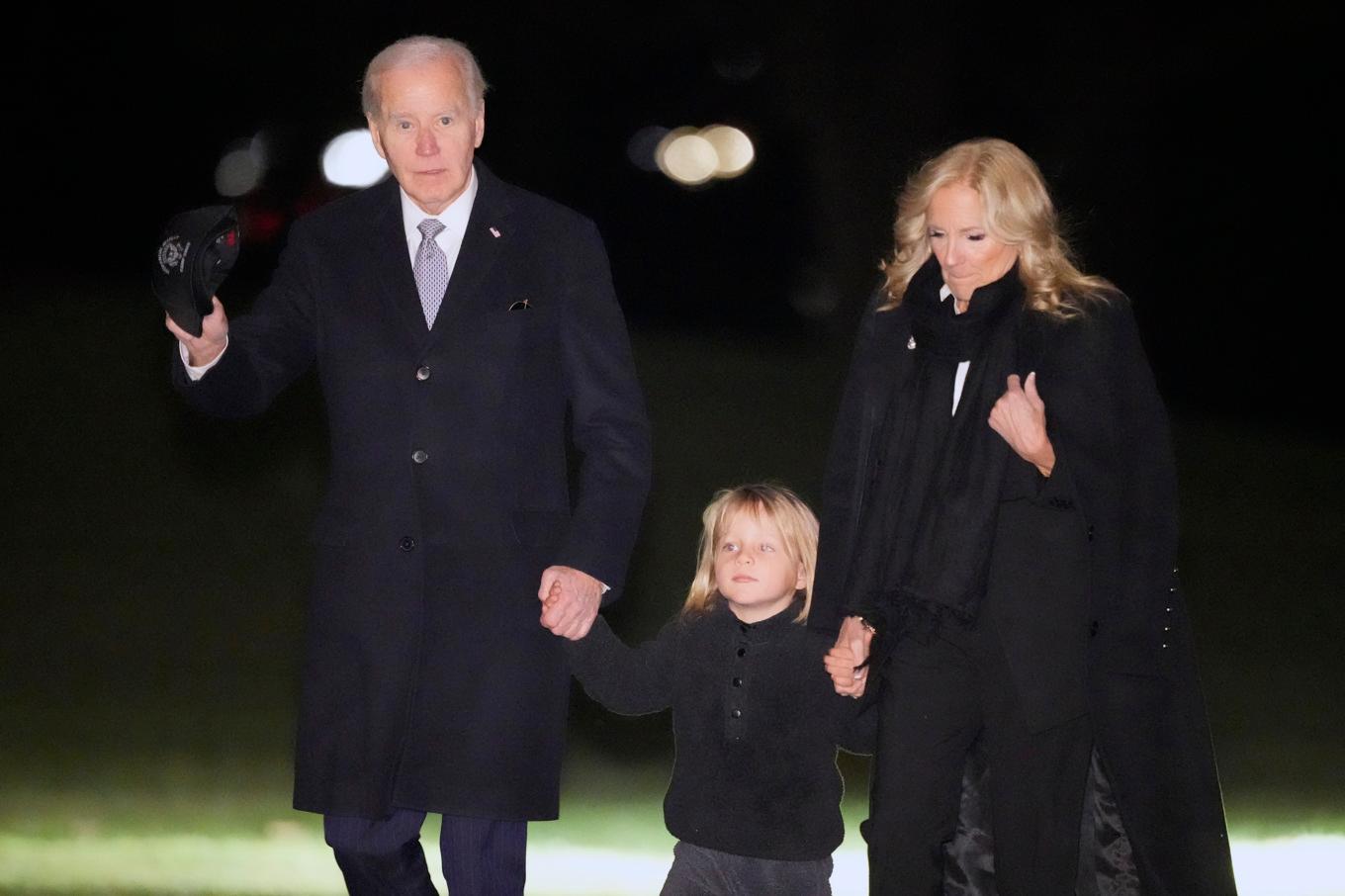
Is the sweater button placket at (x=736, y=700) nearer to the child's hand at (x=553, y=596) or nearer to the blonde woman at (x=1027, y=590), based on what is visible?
the blonde woman at (x=1027, y=590)

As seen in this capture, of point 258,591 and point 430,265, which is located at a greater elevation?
point 430,265

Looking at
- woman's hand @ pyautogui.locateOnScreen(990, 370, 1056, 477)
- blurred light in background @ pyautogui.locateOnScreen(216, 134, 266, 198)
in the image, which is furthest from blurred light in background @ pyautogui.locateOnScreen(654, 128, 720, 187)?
woman's hand @ pyautogui.locateOnScreen(990, 370, 1056, 477)

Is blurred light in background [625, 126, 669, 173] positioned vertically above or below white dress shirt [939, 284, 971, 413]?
above

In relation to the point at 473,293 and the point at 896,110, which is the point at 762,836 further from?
the point at 896,110

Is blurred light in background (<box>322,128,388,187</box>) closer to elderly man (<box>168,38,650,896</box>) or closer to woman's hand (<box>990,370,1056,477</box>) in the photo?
elderly man (<box>168,38,650,896</box>)

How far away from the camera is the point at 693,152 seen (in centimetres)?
838

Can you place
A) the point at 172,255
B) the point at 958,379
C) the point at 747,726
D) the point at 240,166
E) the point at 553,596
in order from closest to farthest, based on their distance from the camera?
the point at 172,255, the point at 553,596, the point at 958,379, the point at 747,726, the point at 240,166

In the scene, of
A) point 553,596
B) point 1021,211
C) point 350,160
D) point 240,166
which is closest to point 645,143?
point 350,160

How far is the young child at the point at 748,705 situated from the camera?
428 centimetres

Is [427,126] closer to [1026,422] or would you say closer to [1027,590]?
[1026,422]

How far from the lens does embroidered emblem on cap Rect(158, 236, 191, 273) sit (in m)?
3.69

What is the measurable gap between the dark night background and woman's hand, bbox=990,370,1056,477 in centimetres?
363

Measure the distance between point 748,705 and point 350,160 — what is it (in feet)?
15.5

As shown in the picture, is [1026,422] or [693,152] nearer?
[1026,422]
